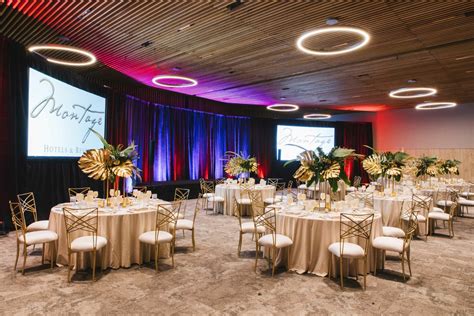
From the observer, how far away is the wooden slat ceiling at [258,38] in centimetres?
470

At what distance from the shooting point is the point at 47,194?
707 centimetres

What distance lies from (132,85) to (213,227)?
16.9 feet

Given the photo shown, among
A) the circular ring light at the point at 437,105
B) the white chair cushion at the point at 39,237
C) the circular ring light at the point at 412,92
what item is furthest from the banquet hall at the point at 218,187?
the circular ring light at the point at 437,105

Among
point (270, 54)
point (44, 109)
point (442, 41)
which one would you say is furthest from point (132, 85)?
point (442, 41)

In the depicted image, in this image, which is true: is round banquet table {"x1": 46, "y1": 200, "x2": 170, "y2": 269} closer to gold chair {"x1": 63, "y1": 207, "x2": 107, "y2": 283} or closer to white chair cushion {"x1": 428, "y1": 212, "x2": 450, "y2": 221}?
gold chair {"x1": 63, "y1": 207, "x2": 107, "y2": 283}

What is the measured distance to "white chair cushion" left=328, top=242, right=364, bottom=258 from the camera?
375cm

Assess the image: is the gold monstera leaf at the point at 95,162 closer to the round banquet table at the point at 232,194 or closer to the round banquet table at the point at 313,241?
the round banquet table at the point at 313,241

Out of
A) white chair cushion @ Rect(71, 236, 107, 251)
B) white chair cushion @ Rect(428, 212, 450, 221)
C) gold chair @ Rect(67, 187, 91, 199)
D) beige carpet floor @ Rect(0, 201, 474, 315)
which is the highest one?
gold chair @ Rect(67, 187, 91, 199)

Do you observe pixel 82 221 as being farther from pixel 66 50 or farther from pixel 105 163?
pixel 66 50

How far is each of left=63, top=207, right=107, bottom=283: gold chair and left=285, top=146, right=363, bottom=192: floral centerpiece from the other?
2.75 m

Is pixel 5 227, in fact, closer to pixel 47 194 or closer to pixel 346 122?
pixel 47 194

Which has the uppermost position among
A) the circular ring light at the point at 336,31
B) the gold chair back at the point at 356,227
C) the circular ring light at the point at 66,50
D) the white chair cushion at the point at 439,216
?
the circular ring light at the point at 336,31

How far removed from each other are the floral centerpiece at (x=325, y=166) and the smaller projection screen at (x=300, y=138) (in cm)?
1081

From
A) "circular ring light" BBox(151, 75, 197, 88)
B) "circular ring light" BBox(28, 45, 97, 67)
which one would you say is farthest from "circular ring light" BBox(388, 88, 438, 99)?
"circular ring light" BBox(28, 45, 97, 67)
